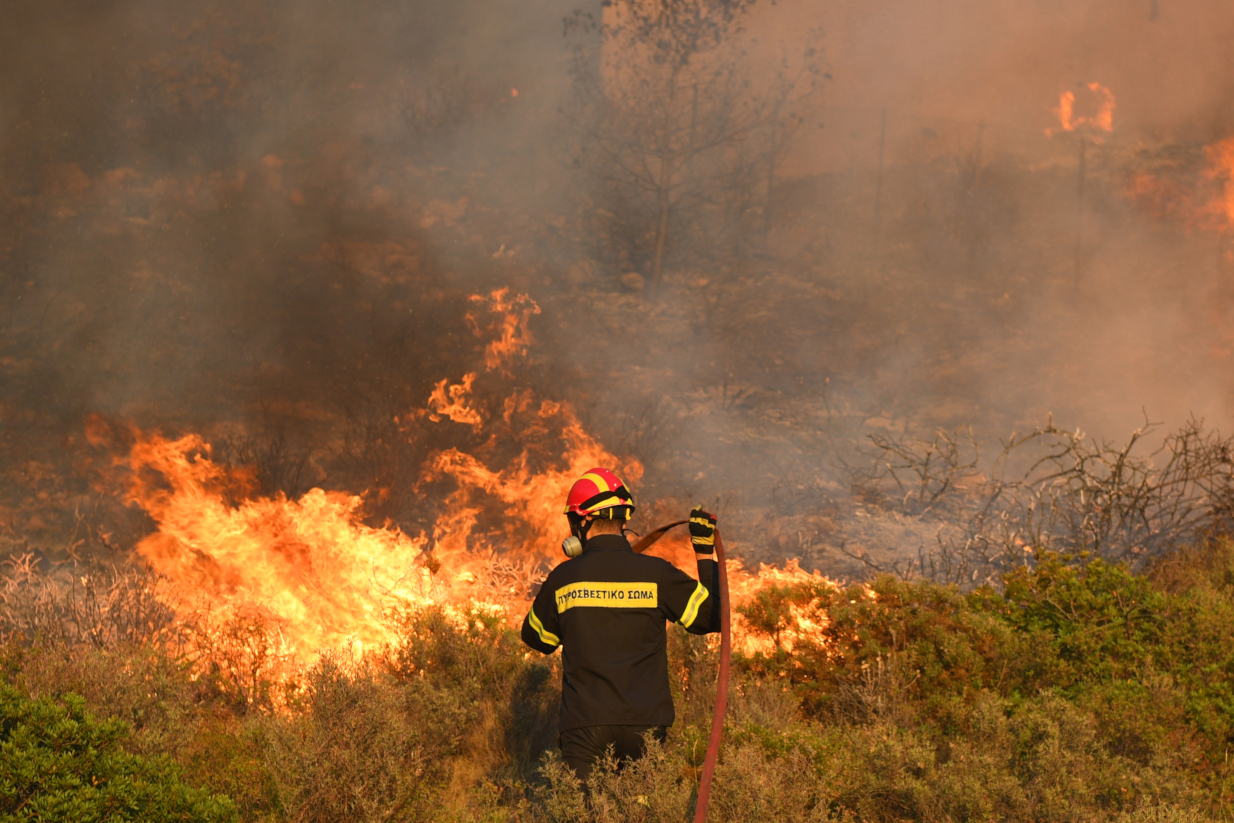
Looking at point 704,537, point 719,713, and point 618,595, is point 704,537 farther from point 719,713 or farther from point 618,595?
point 719,713

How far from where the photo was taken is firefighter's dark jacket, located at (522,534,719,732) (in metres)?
4.18

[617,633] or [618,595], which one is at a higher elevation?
[618,595]

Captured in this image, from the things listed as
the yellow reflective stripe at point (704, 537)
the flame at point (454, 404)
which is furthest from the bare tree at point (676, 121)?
the yellow reflective stripe at point (704, 537)

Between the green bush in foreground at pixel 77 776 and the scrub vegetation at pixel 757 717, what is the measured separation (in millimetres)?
12

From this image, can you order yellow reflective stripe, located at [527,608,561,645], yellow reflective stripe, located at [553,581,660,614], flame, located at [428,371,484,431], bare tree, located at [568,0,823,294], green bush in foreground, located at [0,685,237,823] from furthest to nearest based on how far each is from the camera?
bare tree, located at [568,0,823,294] < flame, located at [428,371,484,431] < yellow reflective stripe, located at [527,608,561,645] < yellow reflective stripe, located at [553,581,660,614] < green bush in foreground, located at [0,685,237,823]

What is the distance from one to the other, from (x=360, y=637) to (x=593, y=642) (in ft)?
14.7

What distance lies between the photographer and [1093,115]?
1961 cm

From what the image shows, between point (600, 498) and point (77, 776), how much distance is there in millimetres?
2511

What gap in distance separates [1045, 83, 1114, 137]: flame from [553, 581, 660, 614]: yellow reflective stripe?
62.7 ft

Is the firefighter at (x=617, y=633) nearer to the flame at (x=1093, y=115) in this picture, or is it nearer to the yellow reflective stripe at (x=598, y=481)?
the yellow reflective stripe at (x=598, y=481)

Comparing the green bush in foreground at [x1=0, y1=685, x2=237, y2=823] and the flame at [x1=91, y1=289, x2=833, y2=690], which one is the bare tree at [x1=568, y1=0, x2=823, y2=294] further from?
the green bush in foreground at [x1=0, y1=685, x2=237, y2=823]

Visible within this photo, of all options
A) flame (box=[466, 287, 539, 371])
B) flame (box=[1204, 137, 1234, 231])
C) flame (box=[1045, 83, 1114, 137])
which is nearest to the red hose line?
flame (box=[466, 287, 539, 371])

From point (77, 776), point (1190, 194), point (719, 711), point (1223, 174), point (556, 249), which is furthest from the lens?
point (1223, 174)

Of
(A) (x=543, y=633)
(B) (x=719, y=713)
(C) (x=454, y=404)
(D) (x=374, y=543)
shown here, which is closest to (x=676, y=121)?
(C) (x=454, y=404)
